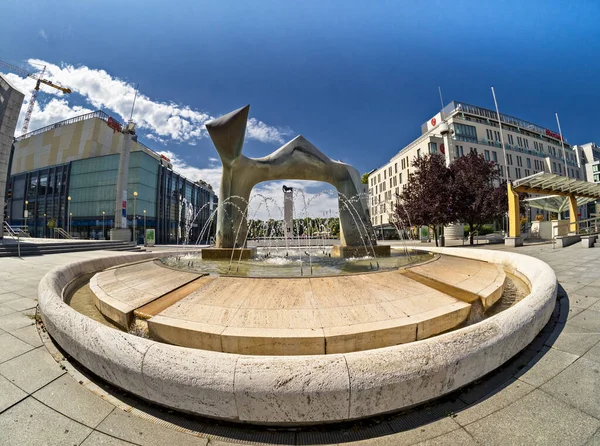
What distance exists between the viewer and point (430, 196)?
19359 mm

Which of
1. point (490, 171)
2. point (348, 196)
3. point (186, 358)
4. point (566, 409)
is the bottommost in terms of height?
point (566, 409)

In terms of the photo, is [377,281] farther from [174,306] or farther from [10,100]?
[10,100]

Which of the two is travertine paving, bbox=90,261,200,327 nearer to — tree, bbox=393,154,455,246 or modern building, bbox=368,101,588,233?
tree, bbox=393,154,455,246

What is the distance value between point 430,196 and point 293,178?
45.1 ft

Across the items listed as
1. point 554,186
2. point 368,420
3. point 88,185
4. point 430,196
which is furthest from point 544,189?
point 88,185

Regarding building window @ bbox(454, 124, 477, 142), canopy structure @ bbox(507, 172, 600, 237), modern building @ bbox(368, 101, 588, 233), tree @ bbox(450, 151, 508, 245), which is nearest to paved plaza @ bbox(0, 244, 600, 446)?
canopy structure @ bbox(507, 172, 600, 237)

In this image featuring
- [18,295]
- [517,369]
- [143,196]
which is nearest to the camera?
[517,369]

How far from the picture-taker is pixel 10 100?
18031 mm

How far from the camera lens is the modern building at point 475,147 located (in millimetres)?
51750

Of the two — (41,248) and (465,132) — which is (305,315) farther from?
(465,132)

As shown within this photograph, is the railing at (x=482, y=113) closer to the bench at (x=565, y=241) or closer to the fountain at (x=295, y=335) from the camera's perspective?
the bench at (x=565, y=241)

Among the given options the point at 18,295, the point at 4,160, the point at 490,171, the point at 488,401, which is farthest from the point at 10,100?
the point at 490,171

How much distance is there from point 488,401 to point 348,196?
8596 millimetres

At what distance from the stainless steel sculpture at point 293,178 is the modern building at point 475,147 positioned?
40172mm
